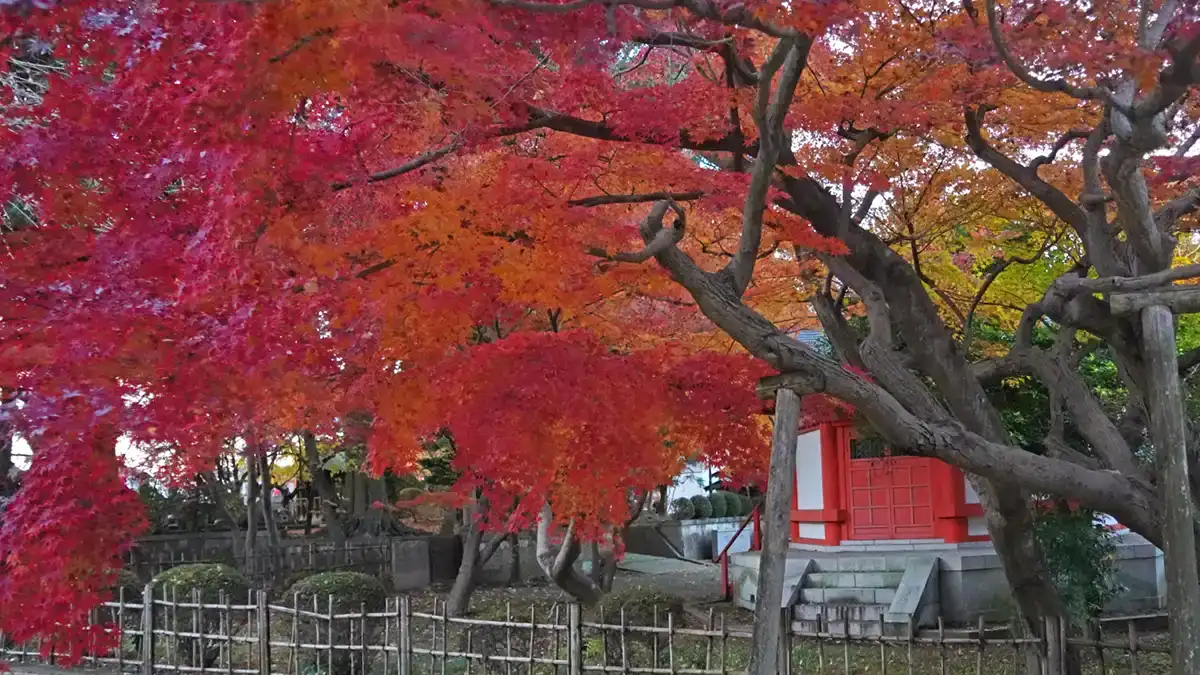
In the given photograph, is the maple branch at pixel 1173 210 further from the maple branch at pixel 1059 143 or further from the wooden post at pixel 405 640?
the wooden post at pixel 405 640

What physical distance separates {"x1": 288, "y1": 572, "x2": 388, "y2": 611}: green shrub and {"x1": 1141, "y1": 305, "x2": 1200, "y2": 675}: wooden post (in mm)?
10021

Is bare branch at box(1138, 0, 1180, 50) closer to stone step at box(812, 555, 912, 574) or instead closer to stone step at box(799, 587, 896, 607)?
stone step at box(799, 587, 896, 607)

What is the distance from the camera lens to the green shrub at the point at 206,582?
14133 millimetres

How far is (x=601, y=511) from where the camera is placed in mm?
10453

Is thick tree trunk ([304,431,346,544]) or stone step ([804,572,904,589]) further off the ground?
thick tree trunk ([304,431,346,544])

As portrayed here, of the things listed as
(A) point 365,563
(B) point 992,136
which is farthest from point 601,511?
(A) point 365,563

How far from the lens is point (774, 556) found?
Answer: 5.98 metres

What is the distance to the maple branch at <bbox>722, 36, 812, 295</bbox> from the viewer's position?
5.75 m

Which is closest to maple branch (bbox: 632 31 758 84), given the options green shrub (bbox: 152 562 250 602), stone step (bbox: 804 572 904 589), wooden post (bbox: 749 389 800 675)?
wooden post (bbox: 749 389 800 675)

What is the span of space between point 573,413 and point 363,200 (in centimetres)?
274

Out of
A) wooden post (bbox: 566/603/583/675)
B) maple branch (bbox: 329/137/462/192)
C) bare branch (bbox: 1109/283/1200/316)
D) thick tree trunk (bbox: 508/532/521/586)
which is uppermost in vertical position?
maple branch (bbox: 329/137/462/192)

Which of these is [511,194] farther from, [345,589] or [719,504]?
[719,504]

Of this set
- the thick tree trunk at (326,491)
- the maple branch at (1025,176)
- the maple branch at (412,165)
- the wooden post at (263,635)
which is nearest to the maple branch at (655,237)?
the maple branch at (412,165)

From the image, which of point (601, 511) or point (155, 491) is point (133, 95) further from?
point (155, 491)
